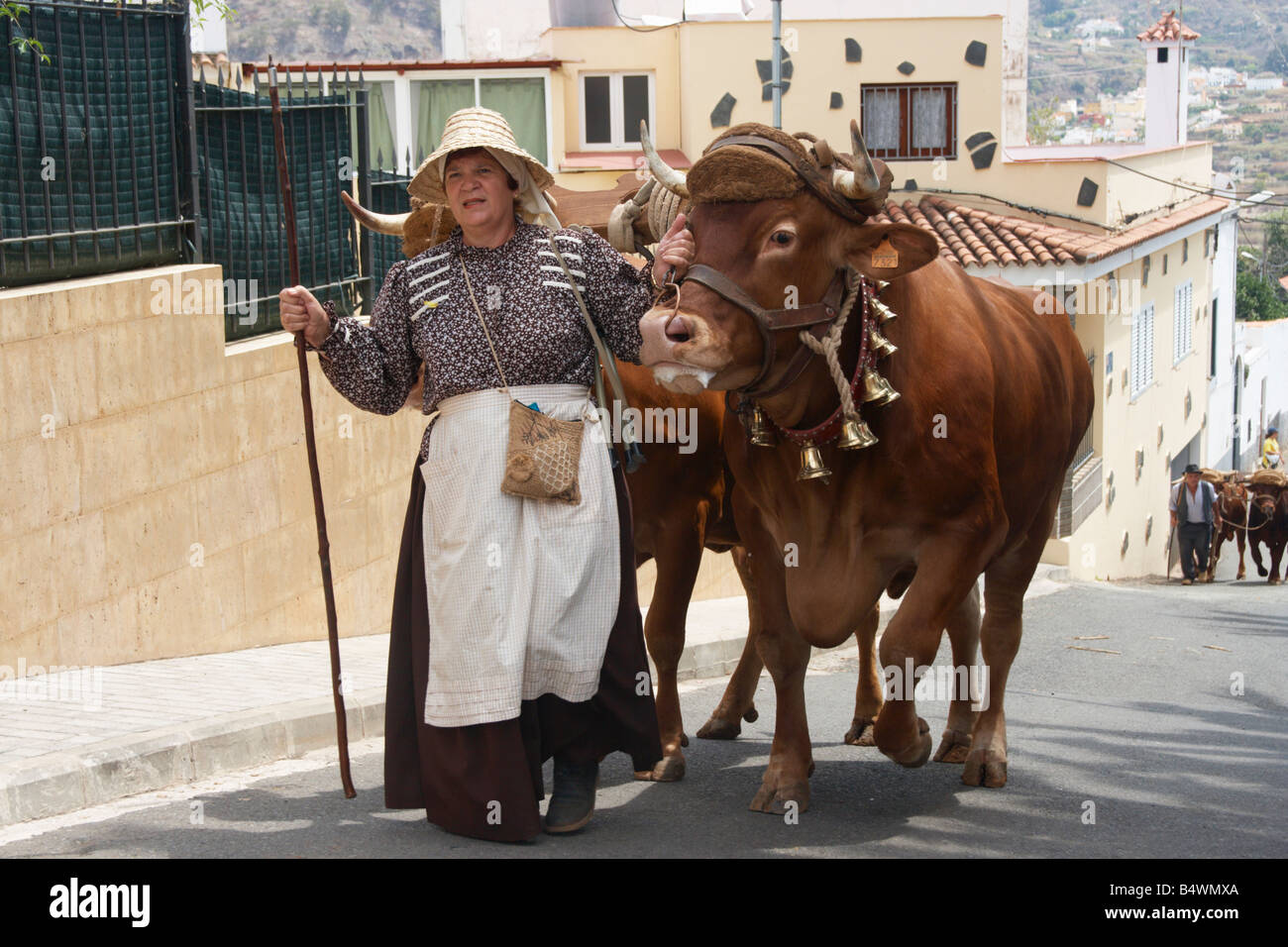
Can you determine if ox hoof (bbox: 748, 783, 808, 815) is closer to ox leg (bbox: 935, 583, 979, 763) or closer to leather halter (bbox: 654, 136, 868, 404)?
ox leg (bbox: 935, 583, 979, 763)

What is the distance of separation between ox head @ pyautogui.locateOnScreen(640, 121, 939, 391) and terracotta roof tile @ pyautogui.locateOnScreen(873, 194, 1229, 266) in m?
14.6

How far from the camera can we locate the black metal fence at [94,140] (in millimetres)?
7883

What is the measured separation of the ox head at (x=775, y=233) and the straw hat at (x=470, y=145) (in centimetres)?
55

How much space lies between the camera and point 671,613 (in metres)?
6.80

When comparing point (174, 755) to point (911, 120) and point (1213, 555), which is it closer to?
point (911, 120)

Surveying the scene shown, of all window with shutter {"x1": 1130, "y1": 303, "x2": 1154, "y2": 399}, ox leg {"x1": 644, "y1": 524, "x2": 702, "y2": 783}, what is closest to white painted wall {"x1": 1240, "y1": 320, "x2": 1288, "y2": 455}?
window with shutter {"x1": 1130, "y1": 303, "x2": 1154, "y2": 399}

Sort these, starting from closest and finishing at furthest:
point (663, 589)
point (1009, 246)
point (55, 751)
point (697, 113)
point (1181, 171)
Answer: point (55, 751) → point (663, 589) → point (1009, 246) → point (697, 113) → point (1181, 171)

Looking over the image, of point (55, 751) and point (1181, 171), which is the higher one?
point (1181, 171)

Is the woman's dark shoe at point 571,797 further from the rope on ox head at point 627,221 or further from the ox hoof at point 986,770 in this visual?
the rope on ox head at point 627,221

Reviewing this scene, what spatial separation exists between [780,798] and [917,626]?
2.94 feet

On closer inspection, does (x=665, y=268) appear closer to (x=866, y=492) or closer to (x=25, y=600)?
(x=866, y=492)

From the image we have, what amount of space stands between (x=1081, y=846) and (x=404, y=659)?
233 centimetres

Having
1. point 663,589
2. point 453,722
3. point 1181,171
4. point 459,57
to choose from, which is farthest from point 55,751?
point 1181,171

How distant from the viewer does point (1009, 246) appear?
2159 centimetres
